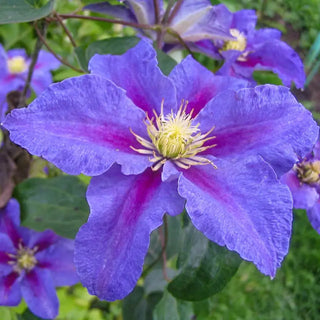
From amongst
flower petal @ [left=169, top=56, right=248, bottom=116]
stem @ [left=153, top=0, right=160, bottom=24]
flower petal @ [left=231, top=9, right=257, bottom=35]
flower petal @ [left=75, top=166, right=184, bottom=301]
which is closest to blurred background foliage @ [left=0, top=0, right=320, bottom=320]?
flower petal @ [left=231, top=9, right=257, bottom=35]

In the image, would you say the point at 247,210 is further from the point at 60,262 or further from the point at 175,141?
the point at 60,262

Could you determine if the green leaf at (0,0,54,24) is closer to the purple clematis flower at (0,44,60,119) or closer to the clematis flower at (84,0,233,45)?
the clematis flower at (84,0,233,45)

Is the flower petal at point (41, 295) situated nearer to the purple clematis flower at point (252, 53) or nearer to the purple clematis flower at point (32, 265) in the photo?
the purple clematis flower at point (32, 265)

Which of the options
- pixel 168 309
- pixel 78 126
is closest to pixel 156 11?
pixel 78 126

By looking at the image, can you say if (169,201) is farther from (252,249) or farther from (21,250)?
(21,250)

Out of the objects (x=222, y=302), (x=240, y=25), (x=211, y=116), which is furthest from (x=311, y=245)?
(x=211, y=116)

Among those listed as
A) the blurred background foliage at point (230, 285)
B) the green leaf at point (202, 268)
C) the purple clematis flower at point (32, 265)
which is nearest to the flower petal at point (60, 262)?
the purple clematis flower at point (32, 265)
